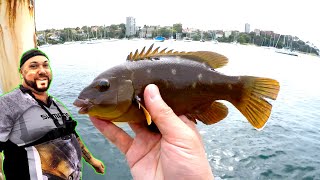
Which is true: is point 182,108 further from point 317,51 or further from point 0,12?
point 317,51

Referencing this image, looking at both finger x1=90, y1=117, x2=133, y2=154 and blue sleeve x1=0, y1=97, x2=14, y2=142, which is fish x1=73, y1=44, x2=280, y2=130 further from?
blue sleeve x1=0, y1=97, x2=14, y2=142

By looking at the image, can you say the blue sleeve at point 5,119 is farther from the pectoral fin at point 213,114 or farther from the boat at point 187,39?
the boat at point 187,39

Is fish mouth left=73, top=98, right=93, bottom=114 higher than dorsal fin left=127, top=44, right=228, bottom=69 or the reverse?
the reverse

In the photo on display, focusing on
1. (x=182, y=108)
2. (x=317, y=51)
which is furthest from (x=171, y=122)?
(x=317, y=51)

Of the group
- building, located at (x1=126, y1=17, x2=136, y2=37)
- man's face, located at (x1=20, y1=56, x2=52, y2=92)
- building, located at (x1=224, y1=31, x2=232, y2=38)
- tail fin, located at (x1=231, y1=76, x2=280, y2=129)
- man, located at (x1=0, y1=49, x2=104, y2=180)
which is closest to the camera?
tail fin, located at (x1=231, y1=76, x2=280, y2=129)

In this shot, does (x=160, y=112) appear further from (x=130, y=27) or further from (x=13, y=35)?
(x=130, y=27)

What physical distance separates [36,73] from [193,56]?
3142 millimetres

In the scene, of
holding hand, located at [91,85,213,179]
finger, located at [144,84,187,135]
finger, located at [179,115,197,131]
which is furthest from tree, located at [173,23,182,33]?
finger, located at [144,84,187,135]

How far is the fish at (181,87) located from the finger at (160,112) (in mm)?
71

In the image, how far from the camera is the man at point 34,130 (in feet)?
15.1

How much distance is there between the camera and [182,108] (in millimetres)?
2584

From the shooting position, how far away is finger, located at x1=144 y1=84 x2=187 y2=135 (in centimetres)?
237

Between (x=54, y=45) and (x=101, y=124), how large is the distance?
319ft

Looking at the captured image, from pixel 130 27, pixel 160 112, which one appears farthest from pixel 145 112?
pixel 130 27
